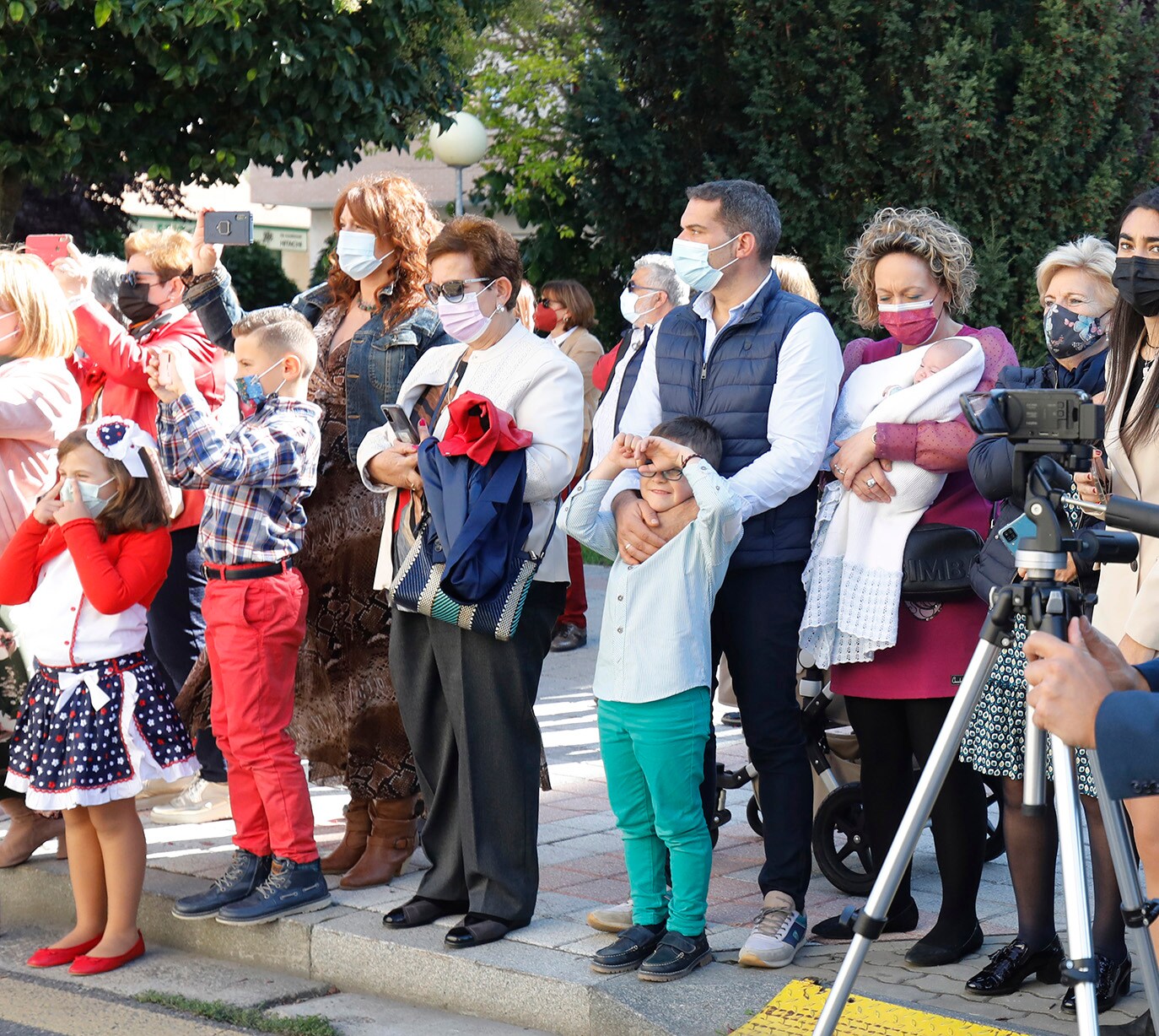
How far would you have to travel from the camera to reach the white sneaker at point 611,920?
14.6ft

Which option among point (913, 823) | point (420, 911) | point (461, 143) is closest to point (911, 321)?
point (913, 823)

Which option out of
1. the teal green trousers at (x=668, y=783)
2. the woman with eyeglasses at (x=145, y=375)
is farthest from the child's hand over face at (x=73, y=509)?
the teal green trousers at (x=668, y=783)

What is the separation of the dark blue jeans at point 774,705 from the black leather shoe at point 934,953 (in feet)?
1.09

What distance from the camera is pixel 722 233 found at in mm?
4453

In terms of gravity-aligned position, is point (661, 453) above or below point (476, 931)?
above

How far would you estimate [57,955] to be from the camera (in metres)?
4.85

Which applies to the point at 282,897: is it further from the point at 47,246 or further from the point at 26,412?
the point at 47,246

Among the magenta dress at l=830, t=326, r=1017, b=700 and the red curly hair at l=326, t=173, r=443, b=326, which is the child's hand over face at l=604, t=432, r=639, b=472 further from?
the red curly hair at l=326, t=173, r=443, b=326

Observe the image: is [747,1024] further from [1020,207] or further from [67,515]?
[1020,207]

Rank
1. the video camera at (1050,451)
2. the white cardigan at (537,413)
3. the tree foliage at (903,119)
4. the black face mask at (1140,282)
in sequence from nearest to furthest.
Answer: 1. the video camera at (1050,451)
2. the black face mask at (1140,282)
3. the white cardigan at (537,413)
4. the tree foliage at (903,119)

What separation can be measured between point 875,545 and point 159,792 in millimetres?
3490

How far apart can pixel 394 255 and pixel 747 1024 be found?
8.92ft

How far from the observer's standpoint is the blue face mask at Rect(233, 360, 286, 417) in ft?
15.6

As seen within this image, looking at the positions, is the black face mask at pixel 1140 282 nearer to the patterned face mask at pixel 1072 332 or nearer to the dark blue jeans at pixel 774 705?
the patterned face mask at pixel 1072 332
